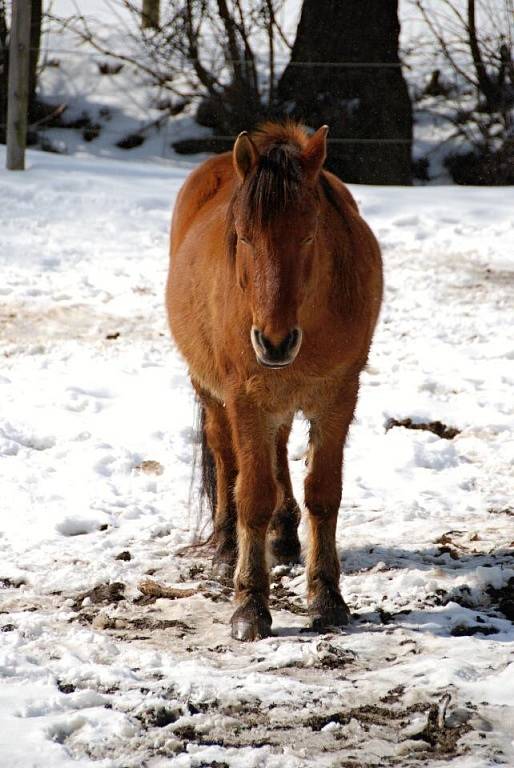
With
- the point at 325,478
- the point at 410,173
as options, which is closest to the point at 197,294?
the point at 325,478

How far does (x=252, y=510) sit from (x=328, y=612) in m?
0.46

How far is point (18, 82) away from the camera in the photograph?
977 centimetres

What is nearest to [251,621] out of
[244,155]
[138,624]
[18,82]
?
[138,624]

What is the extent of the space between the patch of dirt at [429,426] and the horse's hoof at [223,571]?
181 cm

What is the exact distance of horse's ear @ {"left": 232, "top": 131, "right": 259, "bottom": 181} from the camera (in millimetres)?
3662

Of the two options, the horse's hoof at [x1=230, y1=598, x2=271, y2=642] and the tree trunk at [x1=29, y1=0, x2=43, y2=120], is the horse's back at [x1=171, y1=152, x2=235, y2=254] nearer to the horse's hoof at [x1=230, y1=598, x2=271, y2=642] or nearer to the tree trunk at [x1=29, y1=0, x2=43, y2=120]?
the horse's hoof at [x1=230, y1=598, x2=271, y2=642]

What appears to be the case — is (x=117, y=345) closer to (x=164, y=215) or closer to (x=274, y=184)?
(x=164, y=215)

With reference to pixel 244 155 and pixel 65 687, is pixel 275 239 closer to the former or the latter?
pixel 244 155

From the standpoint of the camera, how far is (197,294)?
466 cm

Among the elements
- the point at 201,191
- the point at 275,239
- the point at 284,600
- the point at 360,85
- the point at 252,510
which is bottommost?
the point at 284,600

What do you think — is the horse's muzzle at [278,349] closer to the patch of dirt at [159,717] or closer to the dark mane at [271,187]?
the dark mane at [271,187]

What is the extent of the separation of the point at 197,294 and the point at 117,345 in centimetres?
267

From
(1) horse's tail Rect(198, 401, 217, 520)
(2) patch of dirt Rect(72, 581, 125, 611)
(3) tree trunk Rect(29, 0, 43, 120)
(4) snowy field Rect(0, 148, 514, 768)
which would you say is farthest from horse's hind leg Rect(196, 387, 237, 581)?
(3) tree trunk Rect(29, 0, 43, 120)

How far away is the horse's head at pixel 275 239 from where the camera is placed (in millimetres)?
3488
